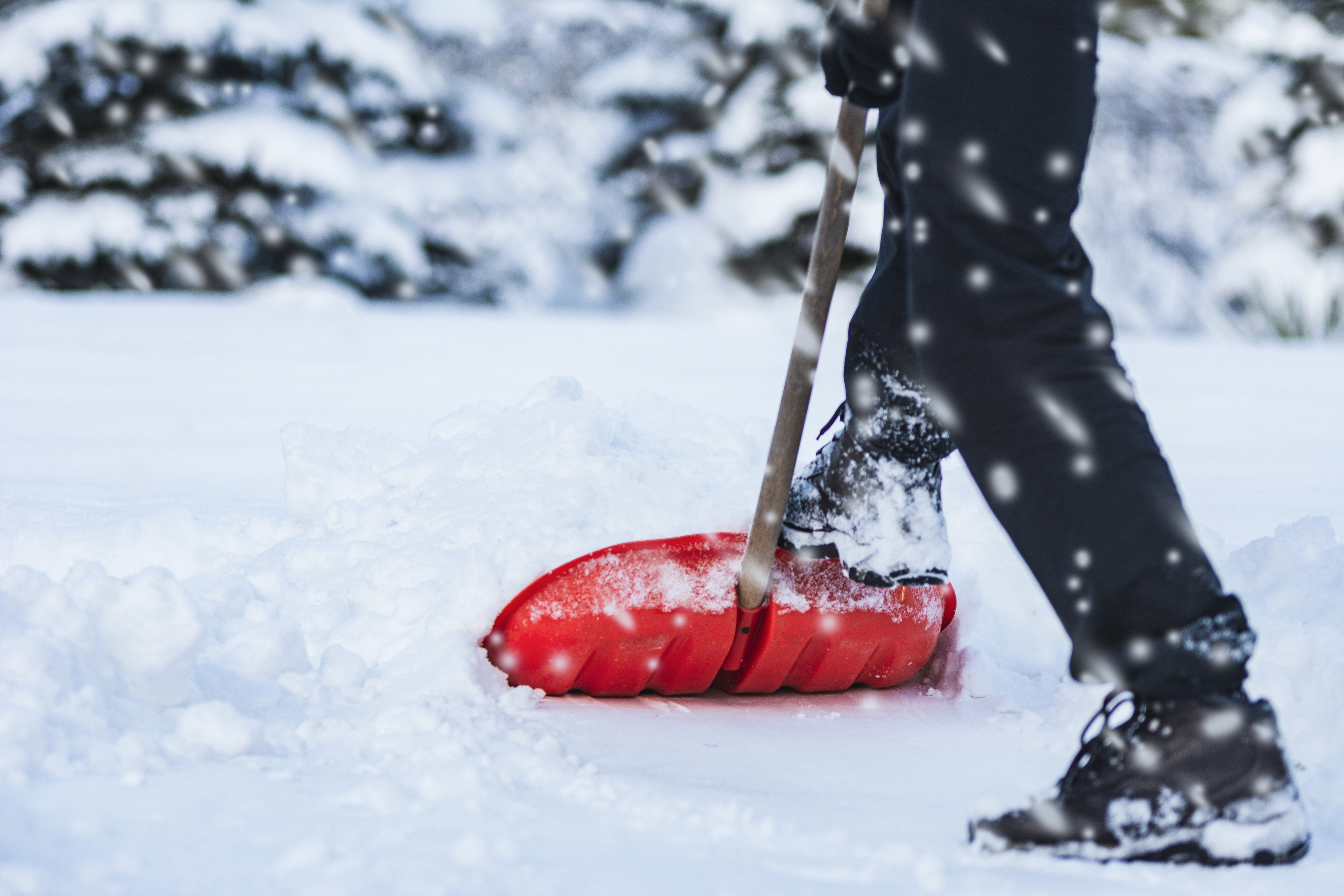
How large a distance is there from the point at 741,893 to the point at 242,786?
38 cm

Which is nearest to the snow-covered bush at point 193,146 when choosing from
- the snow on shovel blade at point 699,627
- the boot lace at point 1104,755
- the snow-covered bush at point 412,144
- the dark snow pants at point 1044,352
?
the snow-covered bush at point 412,144

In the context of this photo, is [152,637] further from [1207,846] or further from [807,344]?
[1207,846]

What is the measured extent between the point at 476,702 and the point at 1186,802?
24.5 inches

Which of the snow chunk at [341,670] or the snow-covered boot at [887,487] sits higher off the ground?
the snow-covered boot at [887,487]

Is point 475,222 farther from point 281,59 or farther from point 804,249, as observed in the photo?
point 804,249

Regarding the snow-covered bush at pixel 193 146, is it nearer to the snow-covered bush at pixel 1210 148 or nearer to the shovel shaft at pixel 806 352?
the snow-covered bush at pixel 1210 148

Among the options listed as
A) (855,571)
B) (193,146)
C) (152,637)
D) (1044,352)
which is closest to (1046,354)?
(1044,352)

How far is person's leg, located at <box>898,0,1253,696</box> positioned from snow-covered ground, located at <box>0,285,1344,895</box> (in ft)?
0.60

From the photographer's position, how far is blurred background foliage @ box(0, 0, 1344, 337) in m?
8.01

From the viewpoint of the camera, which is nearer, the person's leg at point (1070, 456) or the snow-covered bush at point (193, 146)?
the person's leg at point (1070, 456)

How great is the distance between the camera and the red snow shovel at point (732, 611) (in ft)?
3.76

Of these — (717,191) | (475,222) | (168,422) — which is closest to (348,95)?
(475,222)

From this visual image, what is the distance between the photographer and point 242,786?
84 centimetres

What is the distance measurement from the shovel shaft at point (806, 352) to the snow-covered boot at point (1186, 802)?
41 centimetres
